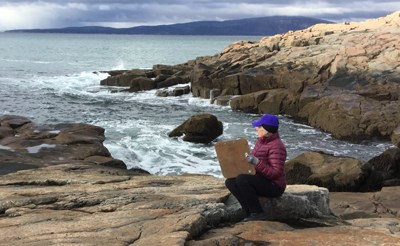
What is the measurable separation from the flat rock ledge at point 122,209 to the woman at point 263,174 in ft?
0.74

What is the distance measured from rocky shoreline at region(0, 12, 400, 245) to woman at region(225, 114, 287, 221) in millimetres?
226

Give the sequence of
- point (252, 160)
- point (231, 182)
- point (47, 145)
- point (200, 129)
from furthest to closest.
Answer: point (200, 129)
point (47, 145)
point (231, 182)
point (252, 160)

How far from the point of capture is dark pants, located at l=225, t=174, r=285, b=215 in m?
6.58

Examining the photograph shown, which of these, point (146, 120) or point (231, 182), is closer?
point (231, 182)

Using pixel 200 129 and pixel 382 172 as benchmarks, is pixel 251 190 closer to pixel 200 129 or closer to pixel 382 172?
pixel 382 172

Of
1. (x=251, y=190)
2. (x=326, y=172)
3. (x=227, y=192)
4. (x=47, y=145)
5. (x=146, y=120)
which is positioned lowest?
(x=146, y=120)

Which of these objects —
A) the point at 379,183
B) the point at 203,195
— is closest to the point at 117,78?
the point at 379,183

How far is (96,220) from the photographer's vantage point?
6340mm

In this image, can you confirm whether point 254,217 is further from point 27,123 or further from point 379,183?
point 27,123

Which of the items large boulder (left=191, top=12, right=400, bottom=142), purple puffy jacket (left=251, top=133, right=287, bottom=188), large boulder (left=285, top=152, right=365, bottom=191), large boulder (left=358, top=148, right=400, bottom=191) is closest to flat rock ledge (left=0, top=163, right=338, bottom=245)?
purple puffy jacket (left=251, top=133, right=287, bottom=188)

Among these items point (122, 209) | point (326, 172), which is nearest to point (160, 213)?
point (122, 209)

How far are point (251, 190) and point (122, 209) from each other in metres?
1.81

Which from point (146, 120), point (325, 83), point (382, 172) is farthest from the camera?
point (325, 83)

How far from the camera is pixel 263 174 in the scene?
6.56 metres
